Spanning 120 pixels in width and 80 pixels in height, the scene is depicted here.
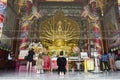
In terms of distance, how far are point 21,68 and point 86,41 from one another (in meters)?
5.35

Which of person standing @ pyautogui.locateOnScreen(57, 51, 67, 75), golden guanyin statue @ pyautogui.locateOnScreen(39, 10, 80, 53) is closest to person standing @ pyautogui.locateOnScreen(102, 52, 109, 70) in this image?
person standing @ pyautogui.locateOnScreen(57, 51, 67, 75)

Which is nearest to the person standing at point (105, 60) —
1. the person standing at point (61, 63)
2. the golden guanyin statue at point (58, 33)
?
the person standing at point (61, 63)

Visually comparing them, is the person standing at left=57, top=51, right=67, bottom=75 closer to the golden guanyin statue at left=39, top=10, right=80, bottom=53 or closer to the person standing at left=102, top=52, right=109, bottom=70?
the person standing at left=102, top=52, right=109, bottom=70

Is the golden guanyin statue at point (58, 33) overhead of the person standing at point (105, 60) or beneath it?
overhead

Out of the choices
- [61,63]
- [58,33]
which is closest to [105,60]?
[61,63]

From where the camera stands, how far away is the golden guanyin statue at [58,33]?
55.9ft

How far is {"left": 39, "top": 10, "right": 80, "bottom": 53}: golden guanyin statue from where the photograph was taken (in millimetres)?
17047

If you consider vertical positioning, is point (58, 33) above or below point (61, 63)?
above

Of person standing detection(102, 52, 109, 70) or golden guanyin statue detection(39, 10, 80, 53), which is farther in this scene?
golden guanyin statue detection(39, 10, 80, 53)

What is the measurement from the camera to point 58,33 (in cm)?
1711

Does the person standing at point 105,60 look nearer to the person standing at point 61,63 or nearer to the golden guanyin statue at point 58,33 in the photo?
the person standing at point 61,63

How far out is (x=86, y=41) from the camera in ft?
53.8

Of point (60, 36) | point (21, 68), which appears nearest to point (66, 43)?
point (60, 36)

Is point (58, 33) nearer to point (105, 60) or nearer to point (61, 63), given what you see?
point (105, 60)
